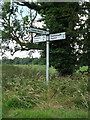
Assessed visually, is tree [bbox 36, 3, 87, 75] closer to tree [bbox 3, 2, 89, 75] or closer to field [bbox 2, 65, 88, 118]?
tree [bbox 3, 2, 89, 75]

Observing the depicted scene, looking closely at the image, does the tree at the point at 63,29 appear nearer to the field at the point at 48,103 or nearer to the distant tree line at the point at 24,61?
the distant tree line at the point at 24,61

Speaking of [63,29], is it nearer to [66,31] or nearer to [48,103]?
[66,31]

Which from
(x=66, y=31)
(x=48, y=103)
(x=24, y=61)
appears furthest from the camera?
(x=66, y=31)

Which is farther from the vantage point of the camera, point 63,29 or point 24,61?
point 63,29

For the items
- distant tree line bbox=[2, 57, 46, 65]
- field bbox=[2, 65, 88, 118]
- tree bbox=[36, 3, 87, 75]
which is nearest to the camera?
field bbox=[2, 65, 88, 118]

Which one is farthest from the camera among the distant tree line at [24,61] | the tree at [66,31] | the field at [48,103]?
the tree at [66,31]

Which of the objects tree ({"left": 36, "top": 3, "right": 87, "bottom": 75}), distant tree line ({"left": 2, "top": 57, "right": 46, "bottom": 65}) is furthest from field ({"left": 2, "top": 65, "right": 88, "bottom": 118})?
tree ({"left": 36, "top": 3, "right": 87, "bottom": 75})

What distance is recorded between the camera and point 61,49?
23.8 feet

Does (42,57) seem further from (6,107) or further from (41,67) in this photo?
(6,107)

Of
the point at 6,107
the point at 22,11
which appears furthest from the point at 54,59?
the point at 6,107

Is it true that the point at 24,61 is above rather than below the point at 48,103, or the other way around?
above

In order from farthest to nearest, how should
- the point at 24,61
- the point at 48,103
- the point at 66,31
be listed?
the point at 66,31 → the point at 24,61 → the point at 48,103

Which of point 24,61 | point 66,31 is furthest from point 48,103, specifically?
point 66,31

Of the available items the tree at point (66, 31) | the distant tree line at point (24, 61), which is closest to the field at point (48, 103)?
the distant tree line at point (24, 61)
